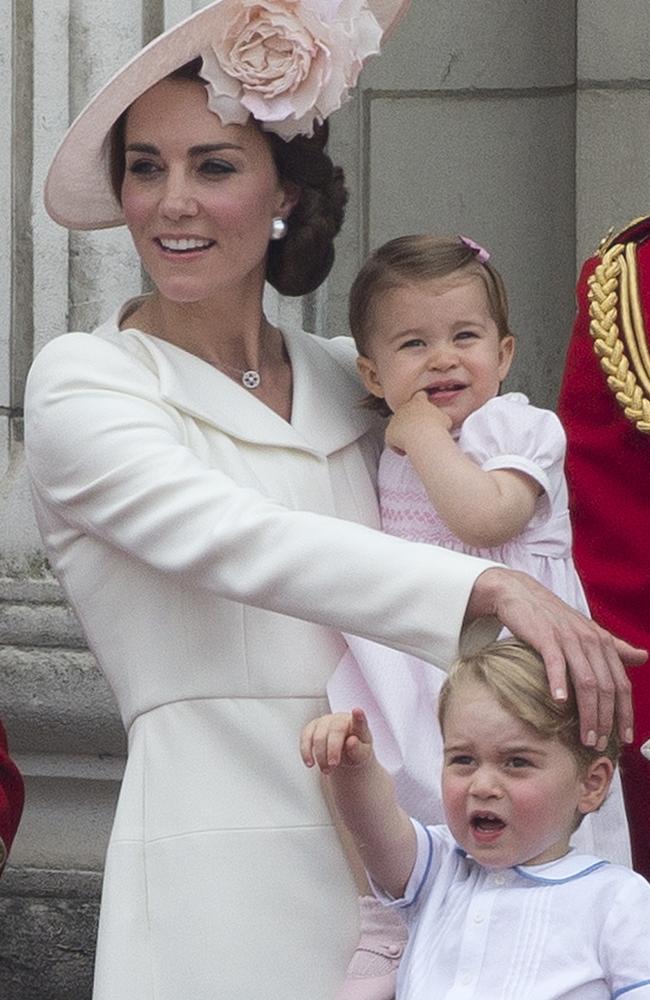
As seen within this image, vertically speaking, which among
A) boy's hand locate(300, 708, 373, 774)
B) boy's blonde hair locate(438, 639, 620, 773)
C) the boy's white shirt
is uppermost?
boy's blonde hair locate(438, 639, 620, 773)

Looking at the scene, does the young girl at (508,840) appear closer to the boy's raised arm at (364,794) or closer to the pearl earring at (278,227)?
the boy's raised arm at (364,794)

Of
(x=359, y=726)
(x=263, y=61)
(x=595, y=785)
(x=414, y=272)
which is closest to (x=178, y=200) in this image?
(x=263, y=61)

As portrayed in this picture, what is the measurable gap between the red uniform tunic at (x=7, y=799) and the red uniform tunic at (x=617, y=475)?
0.58 m

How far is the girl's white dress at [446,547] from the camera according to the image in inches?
94.0

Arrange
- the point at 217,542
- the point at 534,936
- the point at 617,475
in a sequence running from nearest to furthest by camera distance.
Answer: the point at 534,936, the point at 217,542, the point at 617,475

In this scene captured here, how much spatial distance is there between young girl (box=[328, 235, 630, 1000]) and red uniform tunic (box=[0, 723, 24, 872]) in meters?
0.36

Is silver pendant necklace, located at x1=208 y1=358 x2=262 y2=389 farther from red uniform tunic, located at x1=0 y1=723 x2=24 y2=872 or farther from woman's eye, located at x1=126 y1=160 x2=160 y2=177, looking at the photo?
red uniform tunic, located at x1=0 y1=723 x2=24 y2=872

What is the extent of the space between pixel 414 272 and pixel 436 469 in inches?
8.7

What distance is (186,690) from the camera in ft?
7.89

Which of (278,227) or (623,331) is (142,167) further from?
(623,331)

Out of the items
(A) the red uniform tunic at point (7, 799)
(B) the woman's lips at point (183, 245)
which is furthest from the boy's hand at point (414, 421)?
(A) the red uniform tunic at point (7, 799)

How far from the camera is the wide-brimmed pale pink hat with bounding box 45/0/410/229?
7.99 feet

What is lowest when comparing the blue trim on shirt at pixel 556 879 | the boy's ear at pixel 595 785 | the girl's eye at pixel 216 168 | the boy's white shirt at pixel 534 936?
the boy's white shirt at pixel 534 936

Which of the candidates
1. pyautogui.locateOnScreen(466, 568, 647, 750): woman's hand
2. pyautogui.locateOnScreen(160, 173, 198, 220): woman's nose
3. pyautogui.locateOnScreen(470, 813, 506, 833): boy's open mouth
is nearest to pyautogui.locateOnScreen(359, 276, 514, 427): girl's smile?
pyautogui.locateOnScreen(160, 173, 198, 220): woman's nose
